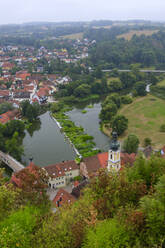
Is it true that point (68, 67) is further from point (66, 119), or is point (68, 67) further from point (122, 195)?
point (122, 195)

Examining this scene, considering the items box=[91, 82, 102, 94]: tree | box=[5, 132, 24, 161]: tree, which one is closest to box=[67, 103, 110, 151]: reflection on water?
box=[91, 82, 102, 94]: tree

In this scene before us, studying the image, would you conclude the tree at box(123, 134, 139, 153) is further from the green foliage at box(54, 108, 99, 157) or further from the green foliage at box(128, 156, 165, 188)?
the green foliage at box(128, 156, 165, 188)

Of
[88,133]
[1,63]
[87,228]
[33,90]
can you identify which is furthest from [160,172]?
[1,63]

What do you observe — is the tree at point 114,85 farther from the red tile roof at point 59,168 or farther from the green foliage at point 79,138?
the red tile roof at point 59,168

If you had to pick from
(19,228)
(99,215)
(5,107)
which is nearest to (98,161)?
(99,215)

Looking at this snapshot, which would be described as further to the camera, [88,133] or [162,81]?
[162,81]

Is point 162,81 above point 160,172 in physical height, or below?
below
